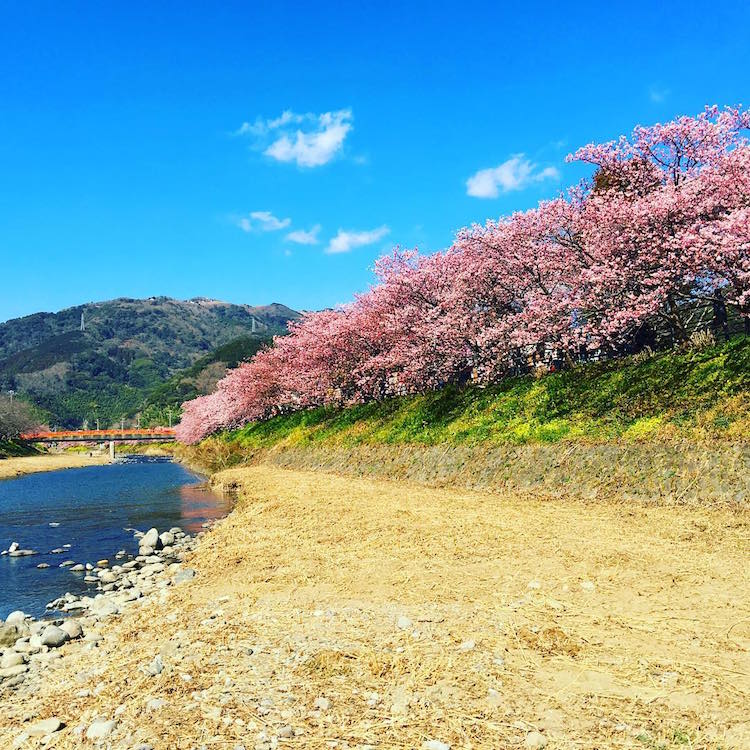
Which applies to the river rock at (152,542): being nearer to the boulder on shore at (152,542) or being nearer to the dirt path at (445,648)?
the boulder on shore at (152,542)

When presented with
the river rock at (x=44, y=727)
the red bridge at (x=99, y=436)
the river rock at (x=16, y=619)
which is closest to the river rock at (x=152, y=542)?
the river rock at (x=16, y=619)

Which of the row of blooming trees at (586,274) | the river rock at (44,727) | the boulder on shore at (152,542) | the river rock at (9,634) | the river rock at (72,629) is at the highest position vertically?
the row of blooming trees at (586,274)

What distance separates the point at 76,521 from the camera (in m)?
24.7

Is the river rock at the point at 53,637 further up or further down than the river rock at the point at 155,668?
further down

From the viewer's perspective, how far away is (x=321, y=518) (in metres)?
16.2

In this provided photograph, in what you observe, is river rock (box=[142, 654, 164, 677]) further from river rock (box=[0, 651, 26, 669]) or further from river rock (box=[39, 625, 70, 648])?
river rock (box=[39, 625, 70, 648])

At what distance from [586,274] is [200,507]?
838 inches

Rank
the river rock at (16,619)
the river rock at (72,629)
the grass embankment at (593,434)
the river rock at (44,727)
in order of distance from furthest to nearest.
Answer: the grass embankment at (593,434), the river rock at (16,619), the river rock at (72,629), the river rock at (44,727)

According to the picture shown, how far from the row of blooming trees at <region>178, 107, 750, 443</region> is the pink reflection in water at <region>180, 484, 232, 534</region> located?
14.0 metres

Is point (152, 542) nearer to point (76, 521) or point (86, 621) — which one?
point (86, 621)

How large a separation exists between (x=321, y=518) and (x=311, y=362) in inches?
1238

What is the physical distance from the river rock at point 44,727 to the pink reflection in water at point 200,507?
49.4 feet

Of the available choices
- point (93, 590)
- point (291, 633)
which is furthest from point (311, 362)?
point (291, 633)

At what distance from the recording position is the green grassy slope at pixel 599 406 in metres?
16.5
